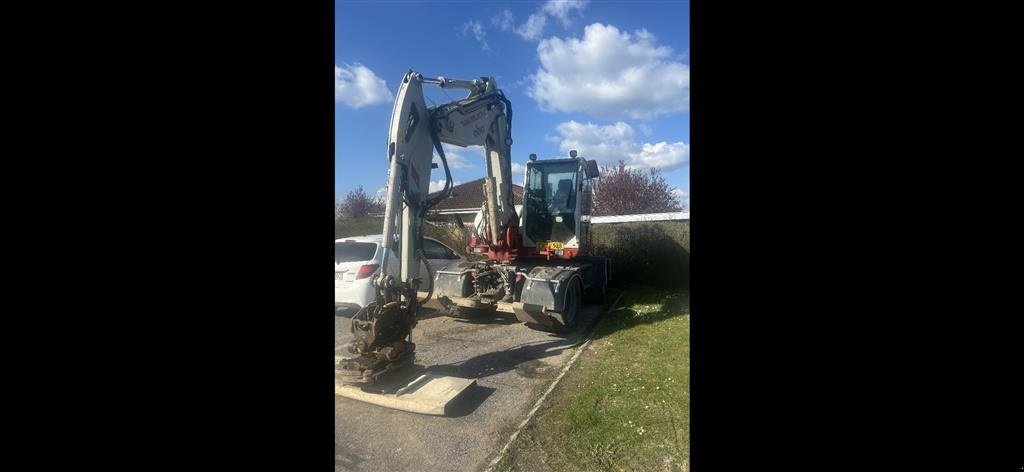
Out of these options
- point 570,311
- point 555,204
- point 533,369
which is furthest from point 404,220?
point 555,204

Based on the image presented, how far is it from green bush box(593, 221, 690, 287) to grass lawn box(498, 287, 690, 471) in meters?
3.84

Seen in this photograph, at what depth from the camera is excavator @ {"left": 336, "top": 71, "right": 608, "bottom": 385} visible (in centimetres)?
364

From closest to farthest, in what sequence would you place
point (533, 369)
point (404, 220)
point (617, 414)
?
point (617, 414)
point (404, 220)
point (533, 369)

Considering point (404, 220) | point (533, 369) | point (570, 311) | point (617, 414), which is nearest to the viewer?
point (617, 414)

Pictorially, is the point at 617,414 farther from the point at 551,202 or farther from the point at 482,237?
the point at 551,202

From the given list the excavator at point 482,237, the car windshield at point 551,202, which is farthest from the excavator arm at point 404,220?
the car windshield at point 551,202

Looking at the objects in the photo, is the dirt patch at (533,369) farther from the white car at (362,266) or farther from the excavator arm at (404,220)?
the white car at (362,266)

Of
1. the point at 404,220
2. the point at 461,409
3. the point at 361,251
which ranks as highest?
the point at 404,220

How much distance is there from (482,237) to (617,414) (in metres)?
3.91

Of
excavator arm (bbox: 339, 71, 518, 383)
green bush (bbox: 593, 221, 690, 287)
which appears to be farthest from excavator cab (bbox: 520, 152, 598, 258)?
green bush (bbox: 593, 221, 690, 287)

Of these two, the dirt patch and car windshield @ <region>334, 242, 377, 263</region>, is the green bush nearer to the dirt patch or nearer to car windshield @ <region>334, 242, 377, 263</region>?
the dirt patch

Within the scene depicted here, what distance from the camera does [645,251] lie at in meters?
9.53

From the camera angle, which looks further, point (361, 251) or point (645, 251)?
point (645, 251)
